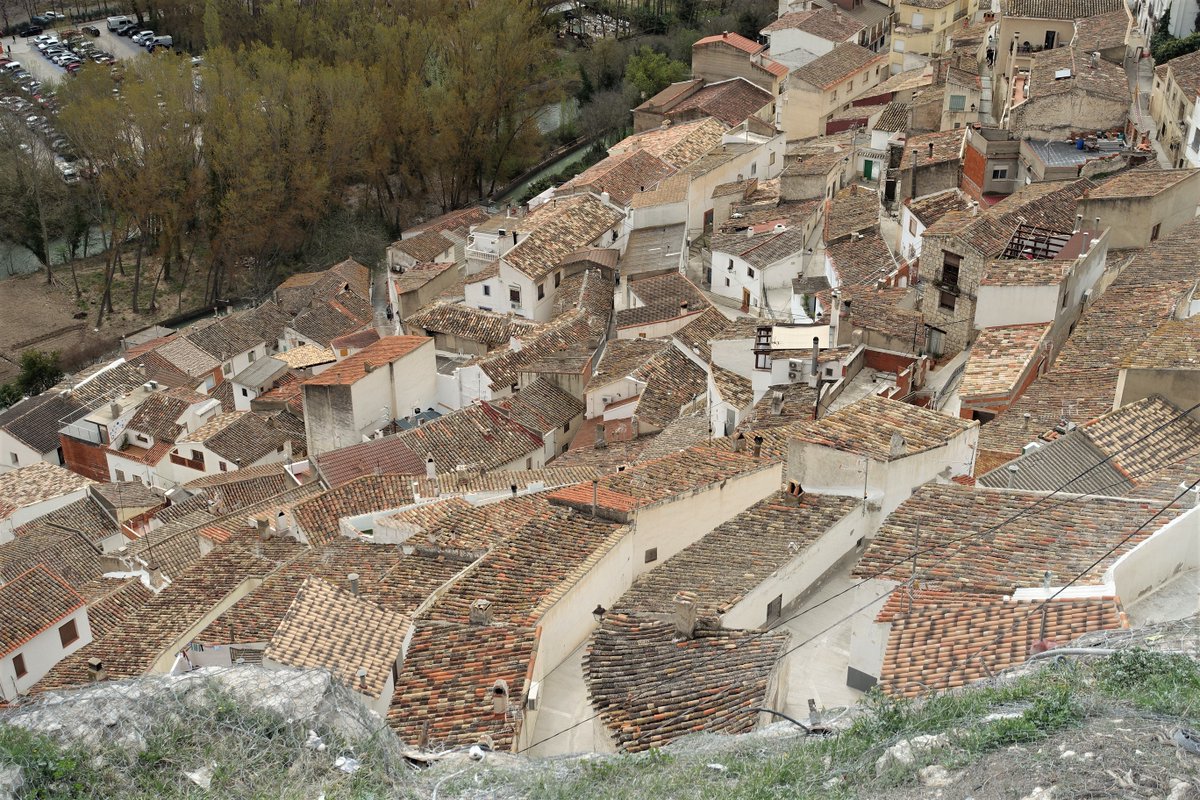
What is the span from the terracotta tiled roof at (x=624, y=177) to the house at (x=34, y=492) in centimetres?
1583

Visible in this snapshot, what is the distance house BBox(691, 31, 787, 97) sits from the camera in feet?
149

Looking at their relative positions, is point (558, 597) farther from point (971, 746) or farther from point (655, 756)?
point (971, 746)

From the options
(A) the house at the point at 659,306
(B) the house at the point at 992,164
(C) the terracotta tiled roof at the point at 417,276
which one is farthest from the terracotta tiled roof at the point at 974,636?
(C) the terracotta tiled roof at the point at 417,276

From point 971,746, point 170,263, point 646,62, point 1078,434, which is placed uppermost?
point 971,746

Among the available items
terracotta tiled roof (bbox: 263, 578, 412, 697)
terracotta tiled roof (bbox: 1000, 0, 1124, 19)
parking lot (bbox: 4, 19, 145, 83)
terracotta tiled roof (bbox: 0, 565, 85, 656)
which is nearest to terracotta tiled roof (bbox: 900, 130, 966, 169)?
terracotta tiled roof (bbox: 1000, 0, 1124, 19)

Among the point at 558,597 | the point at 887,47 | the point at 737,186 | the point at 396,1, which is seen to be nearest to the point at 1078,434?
the point at 558,597

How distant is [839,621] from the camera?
13969 mm

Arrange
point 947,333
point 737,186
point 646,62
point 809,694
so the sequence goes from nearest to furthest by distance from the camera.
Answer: point 809,694 < point 947,333 < point 737,186 < point 646,62

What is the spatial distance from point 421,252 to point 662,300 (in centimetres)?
1195

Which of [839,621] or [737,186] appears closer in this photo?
[839,621]

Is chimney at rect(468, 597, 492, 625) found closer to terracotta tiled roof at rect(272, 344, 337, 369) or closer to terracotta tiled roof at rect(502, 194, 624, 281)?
terracotta tiled roof at rect(502, 194, 624, 281)

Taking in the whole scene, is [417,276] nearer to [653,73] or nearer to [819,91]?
[819,91]

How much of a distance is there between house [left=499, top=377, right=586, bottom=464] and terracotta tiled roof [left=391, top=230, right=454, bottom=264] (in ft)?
40.4

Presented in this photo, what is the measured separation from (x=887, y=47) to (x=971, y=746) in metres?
42.7
